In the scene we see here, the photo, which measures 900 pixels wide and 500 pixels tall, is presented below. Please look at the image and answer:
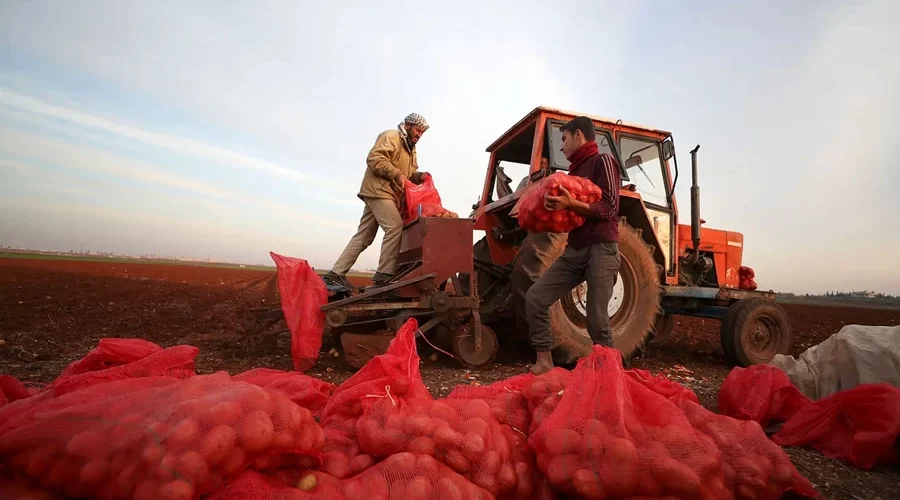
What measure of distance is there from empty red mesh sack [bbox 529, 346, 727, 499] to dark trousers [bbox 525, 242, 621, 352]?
1556mm

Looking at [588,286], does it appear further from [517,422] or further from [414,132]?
[414,132]

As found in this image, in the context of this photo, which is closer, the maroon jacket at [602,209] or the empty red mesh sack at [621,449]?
the empty red mesh sack at [621,449]

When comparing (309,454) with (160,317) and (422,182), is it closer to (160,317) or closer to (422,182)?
(422,182)

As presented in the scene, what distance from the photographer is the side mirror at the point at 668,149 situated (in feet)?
18.1

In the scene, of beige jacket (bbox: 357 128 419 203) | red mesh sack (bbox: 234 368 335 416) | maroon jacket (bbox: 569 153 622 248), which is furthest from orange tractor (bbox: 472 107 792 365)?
red mesh sack (bbox: 234 368 335 416)

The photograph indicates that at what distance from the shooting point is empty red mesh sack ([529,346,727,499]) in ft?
4.70

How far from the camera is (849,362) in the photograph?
2.84 m

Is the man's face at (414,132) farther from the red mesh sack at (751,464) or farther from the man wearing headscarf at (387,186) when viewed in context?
the red mesh sack at (751,464)

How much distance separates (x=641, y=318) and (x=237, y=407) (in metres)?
4.11

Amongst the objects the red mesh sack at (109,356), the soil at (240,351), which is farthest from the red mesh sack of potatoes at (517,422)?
the red mesh sack at (109,356)

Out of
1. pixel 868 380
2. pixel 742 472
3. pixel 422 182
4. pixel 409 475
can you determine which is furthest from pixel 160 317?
pixel 868 380

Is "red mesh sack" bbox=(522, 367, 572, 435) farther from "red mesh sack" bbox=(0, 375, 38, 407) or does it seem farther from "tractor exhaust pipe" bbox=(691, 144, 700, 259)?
"tractor exhaust pipe" bbox=(691, 144, 700, 259)

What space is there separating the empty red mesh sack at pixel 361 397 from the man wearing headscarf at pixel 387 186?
228 centimetres

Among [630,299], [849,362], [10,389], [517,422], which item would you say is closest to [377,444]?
[517,422]
